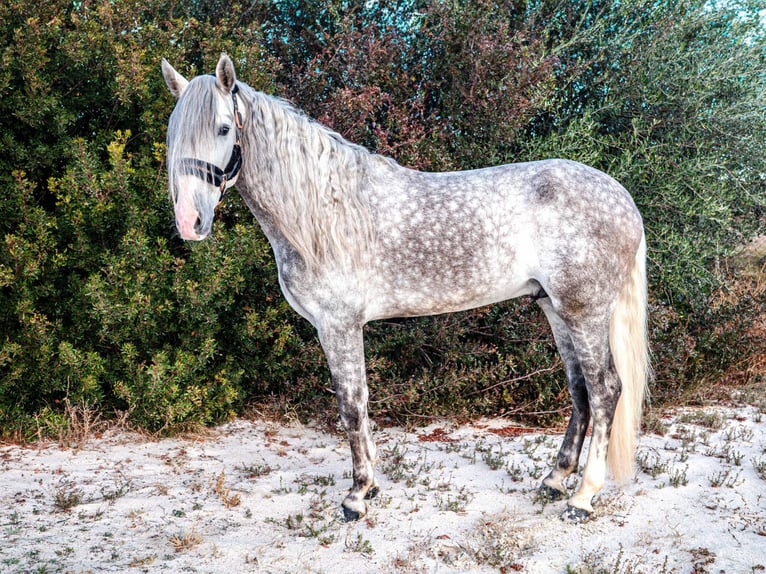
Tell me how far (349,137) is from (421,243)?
7.75 feet

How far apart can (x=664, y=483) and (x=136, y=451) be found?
11.7 ft

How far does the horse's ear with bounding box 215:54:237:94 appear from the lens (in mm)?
2617

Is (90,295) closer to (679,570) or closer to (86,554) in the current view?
(86,554)

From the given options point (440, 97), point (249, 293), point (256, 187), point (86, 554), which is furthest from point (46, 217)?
point (440, 97)

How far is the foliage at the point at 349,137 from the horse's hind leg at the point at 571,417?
59.7 inches

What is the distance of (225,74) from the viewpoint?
105 inches

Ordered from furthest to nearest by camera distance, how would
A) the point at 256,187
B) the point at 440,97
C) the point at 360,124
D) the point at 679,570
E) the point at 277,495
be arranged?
the point at 440,97, the point at 360,124, the point at 277,495, the point at 256,187, the point at 679,570

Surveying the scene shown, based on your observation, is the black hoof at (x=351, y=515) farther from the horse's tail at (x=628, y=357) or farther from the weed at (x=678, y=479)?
the weed at (x=678, y=479)

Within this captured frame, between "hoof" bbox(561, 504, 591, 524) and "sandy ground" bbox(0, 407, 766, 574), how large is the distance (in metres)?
0.04

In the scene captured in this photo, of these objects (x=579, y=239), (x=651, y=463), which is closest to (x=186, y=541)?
(x=579, y=239)

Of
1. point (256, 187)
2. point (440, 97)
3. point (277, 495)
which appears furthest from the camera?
point (440, 97)

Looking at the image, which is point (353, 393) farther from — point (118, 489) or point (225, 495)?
point (118, 489)

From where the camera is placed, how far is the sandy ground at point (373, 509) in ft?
8.77

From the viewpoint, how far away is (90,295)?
411cm
